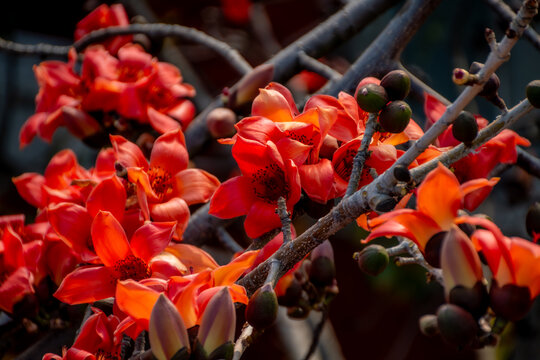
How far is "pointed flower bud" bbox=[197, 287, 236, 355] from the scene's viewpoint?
0.50 m

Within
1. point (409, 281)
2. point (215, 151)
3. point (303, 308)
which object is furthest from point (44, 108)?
point (409, 281)

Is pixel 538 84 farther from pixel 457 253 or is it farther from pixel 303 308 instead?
pixel 303 308

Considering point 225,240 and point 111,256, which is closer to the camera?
point 111,256

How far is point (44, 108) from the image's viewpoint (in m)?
1.09

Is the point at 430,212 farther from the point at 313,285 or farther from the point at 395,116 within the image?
the point at 313,285

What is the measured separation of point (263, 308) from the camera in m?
0.52

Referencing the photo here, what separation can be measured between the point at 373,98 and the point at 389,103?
28 millimetres

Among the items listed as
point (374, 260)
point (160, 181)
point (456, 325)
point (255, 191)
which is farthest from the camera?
point (160, 181)

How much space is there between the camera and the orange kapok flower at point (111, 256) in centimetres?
65

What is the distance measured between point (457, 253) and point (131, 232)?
420 millimetres

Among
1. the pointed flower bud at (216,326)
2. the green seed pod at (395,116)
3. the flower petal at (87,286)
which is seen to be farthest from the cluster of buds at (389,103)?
the flower petal at (87,286)

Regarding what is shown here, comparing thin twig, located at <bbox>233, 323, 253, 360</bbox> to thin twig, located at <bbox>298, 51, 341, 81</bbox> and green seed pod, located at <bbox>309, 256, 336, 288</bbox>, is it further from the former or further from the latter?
thin twig, located at <bbox>298, 51, 341, 81</bbox>

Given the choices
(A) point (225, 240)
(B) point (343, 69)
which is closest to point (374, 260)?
(A) point (225, 240)

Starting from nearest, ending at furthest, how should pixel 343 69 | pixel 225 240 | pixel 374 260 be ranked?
1. pixel 374 260
2. pixel 225 240
3. pixel 343 69
